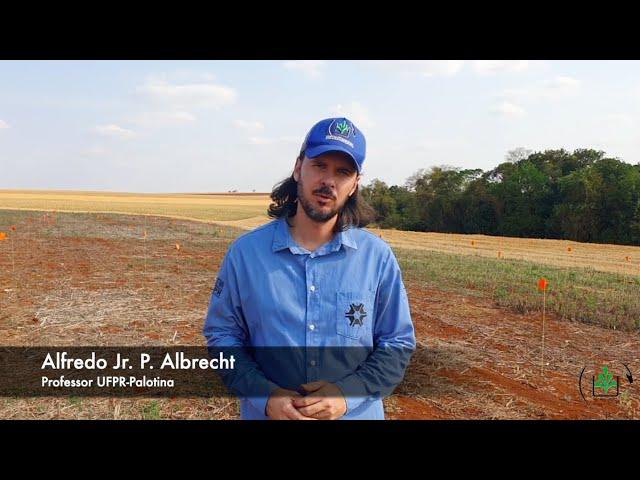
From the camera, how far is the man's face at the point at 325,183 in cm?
Answer: 156

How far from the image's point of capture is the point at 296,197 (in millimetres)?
1804

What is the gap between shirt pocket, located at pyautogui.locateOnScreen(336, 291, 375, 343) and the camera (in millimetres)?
1544

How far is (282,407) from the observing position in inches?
57.9

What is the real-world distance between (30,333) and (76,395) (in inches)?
80.6

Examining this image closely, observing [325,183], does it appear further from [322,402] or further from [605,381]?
[605,381]

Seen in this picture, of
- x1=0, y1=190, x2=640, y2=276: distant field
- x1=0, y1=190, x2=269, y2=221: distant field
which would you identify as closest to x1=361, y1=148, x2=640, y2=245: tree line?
x1=0, y1=190, x2=640, y2=276: distant field

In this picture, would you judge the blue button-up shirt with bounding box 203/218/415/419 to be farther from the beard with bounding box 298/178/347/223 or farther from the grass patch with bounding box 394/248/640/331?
the grass patch with bounding box 394/248/640/331

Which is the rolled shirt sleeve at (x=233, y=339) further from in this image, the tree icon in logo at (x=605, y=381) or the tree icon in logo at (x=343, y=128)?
the tree icon in logo at (x=605, y=381)

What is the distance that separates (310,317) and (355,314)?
0.46 feet

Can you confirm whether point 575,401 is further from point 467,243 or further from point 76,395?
point 467,243

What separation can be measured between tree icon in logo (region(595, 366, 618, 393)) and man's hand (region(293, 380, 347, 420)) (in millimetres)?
3264

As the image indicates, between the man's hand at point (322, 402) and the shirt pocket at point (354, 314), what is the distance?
0.17 meters

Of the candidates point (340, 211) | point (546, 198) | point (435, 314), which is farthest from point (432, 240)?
point (340, 211)

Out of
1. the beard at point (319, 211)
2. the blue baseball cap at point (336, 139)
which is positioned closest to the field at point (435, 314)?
the beard at point (319, 211)
